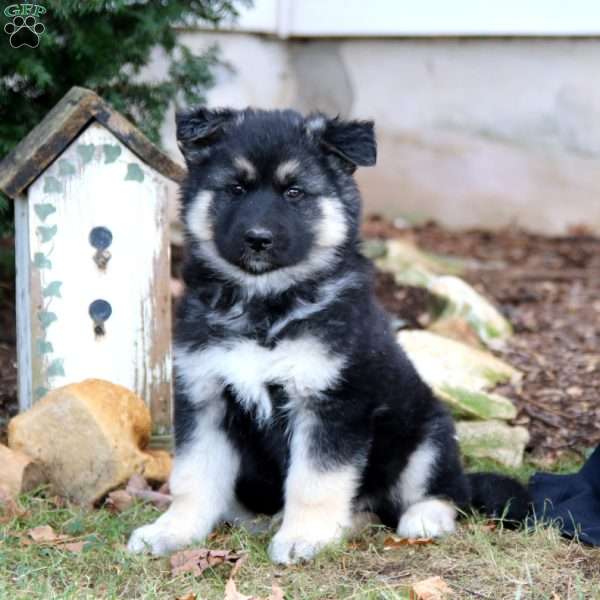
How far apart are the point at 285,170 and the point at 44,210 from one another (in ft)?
4.77

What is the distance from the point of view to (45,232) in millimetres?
4781

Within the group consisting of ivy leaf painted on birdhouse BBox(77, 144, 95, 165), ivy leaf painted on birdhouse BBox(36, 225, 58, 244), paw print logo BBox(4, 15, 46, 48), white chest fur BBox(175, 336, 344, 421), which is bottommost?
white chest fur BBox(175, 336, 344, 421)

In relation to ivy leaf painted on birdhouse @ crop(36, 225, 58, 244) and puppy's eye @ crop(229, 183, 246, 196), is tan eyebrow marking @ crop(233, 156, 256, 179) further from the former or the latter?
ivy leaf painted on birdhouse @ crop(36, 225, 58, 244)

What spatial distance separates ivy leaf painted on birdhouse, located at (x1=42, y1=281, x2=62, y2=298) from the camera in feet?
15.7

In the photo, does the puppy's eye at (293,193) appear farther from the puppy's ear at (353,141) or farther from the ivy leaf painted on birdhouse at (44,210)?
the ivy leaf painted on birdhouse at (44,210)

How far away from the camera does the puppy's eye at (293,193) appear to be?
12.7 ft

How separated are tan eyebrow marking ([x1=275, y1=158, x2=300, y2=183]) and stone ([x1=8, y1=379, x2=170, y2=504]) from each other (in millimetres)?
1392

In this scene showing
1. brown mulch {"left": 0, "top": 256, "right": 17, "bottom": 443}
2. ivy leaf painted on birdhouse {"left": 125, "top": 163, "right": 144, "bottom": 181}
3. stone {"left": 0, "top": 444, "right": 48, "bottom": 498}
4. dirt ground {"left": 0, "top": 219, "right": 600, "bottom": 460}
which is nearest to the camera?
stone {"left": 0, "top": 444, "right": 48, "bottom": 498}

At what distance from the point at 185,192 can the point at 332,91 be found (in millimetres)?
6078

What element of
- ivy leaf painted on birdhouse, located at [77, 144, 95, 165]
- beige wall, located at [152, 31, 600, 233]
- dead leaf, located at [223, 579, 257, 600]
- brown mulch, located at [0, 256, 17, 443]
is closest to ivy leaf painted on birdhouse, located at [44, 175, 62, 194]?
ivy leaf painted on birdhouse, located at [77, 144, 95, 165]

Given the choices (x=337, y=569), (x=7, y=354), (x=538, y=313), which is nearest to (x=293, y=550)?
(x=337, y=569)

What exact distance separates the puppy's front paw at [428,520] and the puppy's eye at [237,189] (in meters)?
1.39

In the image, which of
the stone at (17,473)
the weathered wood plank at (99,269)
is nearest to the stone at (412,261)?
the weathered wood plank at (99,269)

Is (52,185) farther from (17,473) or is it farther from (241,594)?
(241,594)
